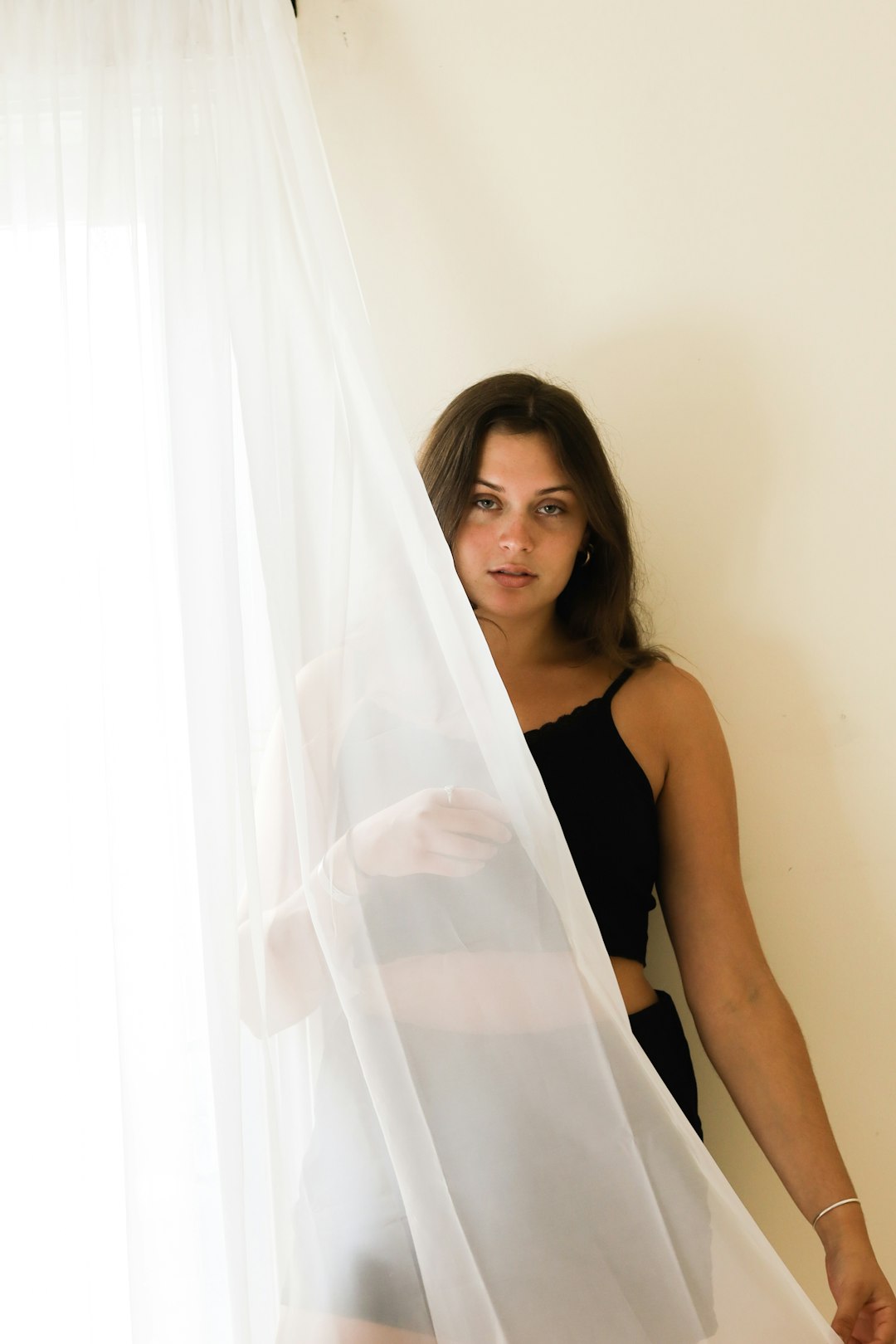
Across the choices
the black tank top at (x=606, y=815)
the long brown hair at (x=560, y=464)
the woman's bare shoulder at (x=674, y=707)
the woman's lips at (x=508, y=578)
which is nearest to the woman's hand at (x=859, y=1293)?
the black tank top at (x=606, y=815)

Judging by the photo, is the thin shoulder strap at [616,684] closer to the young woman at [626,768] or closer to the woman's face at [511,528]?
the young woman at [626,768]

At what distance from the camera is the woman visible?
0.93m

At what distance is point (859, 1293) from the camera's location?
1.09m

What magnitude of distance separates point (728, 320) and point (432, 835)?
80 cm

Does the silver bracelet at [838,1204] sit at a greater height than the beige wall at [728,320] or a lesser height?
lesser

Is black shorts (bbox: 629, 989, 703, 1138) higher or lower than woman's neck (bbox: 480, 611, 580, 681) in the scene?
lower

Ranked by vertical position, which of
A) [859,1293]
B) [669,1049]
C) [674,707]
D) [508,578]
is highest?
[508,578]

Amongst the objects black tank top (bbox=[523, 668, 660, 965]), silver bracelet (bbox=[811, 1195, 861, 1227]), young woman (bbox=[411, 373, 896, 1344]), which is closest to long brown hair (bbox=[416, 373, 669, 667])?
young woman (bbox=[411, 373, 896, 1344])

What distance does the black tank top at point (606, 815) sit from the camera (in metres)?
1.21

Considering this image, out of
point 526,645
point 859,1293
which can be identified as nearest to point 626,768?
point 526,645

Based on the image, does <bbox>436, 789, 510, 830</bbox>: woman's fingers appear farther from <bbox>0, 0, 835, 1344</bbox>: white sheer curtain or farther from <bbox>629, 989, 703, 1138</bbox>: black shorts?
<bbox>629, 989, 703, 1138</bbox>: black shorts

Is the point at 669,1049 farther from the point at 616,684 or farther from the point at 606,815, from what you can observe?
the point at 616,684

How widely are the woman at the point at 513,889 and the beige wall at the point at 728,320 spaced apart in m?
0.13

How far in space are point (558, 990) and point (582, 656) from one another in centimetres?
50
